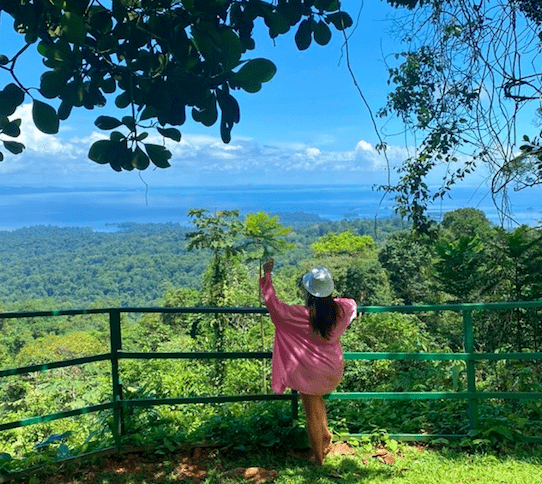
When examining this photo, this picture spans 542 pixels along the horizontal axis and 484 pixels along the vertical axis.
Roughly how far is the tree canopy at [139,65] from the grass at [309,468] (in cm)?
217

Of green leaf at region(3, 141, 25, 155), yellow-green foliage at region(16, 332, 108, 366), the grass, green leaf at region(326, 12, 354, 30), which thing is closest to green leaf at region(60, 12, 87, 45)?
green leaf at region(3, 141, 25, 155)

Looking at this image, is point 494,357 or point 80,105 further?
point 494,357

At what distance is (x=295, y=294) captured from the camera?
21234mm

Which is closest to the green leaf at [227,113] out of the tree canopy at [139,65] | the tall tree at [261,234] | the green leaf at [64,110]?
the tree canopy at [139,65]

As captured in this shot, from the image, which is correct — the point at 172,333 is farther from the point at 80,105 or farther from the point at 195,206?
the point at 80,105

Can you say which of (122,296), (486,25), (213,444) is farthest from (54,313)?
(122,296)

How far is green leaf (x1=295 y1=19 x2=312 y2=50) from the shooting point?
8.26 feet

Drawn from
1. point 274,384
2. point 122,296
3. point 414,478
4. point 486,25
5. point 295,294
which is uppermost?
point 486,25

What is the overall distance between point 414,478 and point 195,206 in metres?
14.8

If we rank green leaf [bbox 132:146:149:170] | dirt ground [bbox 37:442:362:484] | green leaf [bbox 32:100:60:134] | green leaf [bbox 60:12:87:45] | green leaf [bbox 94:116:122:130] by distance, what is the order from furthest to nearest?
dirt ground [bbox 37:442:362:484] → green leaf [bbox 132:146:149:170] → green leaf [bbox 94:116:122:130] → green leaf [bbox 32:100:60:134] → green leaf [bbox 60:12:87:45]

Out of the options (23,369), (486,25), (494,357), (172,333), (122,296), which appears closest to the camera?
(23,369)

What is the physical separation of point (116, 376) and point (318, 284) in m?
1.48

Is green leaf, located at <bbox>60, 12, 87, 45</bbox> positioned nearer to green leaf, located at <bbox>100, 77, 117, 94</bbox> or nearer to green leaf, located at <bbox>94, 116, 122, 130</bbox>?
green leaf, located at <bbox>94, 116, 122, 130</bbox>

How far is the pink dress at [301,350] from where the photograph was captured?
3.36 m
